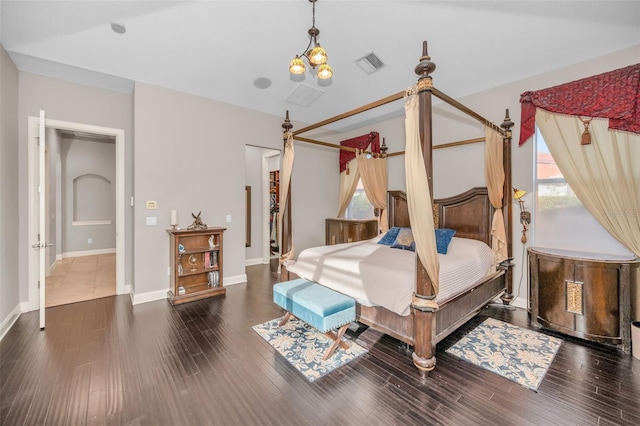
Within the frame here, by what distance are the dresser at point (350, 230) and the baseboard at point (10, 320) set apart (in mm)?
5020

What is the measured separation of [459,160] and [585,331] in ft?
8.83

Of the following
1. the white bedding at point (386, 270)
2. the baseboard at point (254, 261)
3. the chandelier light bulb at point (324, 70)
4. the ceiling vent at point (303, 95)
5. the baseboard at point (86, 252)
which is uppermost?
the ceiling vent at point (303, 95)

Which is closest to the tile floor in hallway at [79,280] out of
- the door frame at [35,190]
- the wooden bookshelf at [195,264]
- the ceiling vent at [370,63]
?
the door frame at [35,190]

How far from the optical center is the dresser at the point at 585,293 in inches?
103

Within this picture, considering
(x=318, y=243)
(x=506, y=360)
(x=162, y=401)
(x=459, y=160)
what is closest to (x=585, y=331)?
(x=506, y=360)

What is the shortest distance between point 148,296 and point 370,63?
4.92m

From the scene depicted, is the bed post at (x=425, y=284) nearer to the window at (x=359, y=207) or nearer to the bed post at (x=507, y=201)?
the bed post at (x=507, y=201)

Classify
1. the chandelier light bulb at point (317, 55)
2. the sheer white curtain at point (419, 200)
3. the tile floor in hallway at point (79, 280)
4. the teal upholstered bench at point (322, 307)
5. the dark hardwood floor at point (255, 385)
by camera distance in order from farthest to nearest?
the tile floor in hallway at point (79, 280) < the chandelier light bulb at point (317, 55) < the teal upholstered bench at point (322, 307) < the sheer white curtain at point (419, 200) < the dark hardwood floor at point (255, 385)

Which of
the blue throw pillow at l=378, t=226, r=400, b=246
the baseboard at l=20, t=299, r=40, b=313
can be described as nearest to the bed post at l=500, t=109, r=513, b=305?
the blue throw pillow at l=378, t=226, r=400, b=246

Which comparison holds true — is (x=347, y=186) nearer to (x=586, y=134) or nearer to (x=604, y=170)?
(x=586, y=134)

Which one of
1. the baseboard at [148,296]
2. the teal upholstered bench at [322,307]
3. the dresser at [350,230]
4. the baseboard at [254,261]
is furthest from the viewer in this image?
the baseboard at [254,261]

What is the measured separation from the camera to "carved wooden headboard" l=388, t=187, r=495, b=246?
391 centimetres

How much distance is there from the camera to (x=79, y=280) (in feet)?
16.1

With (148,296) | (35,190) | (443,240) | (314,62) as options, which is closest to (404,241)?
(443,240)
